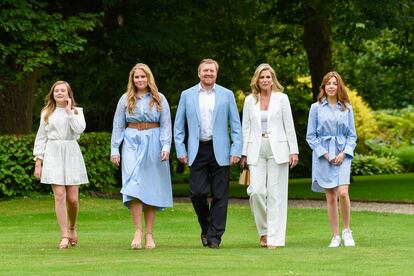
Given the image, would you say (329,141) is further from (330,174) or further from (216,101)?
(216,101)

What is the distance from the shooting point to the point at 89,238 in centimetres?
1513

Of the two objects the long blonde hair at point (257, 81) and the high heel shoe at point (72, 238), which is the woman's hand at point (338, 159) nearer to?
the long blonde hair at point (257, 81)

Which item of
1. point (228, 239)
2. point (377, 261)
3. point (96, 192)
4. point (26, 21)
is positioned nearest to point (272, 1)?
point (96, 192)

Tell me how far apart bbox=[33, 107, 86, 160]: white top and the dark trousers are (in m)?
1.41

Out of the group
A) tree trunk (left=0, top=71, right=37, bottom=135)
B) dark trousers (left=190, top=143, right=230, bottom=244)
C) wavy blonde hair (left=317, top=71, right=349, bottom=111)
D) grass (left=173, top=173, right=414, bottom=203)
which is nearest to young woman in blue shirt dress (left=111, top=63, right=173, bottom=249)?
dark trousers (left=190, top=143, right=230, bottom=244)

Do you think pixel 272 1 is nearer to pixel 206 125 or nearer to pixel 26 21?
pixel 26 21

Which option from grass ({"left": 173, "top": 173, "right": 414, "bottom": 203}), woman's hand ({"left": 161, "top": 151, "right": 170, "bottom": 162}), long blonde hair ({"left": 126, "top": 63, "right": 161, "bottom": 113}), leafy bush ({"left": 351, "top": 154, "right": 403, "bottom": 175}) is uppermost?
long blonde hair ({"left": 126, "top": 63, "right": 161, "bottom": 113})

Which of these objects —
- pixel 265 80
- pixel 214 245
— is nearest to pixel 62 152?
pixel 214 245

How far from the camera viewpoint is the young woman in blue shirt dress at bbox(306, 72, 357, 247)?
523 inches

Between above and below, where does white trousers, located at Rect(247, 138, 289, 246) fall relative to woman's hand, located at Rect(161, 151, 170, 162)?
below

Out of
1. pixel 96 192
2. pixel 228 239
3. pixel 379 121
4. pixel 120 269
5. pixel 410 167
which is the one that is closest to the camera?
pixel 120 269

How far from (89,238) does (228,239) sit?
177 cm

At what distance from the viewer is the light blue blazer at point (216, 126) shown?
1319 centimetres

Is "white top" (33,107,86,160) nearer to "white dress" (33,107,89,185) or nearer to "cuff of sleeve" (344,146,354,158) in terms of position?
"white dress" (33,107,89,185)
